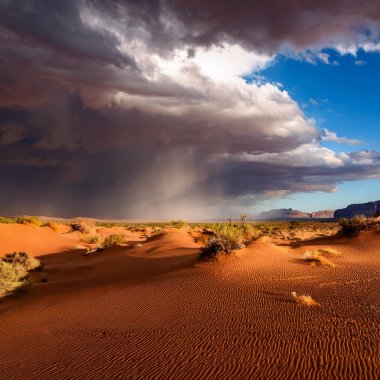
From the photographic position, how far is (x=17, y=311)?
13.5 metres

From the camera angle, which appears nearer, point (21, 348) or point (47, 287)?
point (21, 348)

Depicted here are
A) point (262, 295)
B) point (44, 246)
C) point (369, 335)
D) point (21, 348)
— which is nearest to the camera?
point (369, 335)

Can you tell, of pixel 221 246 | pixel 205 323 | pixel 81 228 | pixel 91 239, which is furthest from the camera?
pixel 81 228

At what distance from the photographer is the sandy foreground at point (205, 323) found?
696 cm

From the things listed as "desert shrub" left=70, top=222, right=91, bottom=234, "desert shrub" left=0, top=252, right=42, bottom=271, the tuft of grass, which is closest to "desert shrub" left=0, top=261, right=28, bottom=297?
"desert shrub" left=0, top=252, right=42, bottom=271

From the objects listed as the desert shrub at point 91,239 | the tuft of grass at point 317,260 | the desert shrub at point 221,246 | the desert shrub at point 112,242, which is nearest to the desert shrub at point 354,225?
the tuft of grass at point 317,260

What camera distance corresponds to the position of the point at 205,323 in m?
9.69

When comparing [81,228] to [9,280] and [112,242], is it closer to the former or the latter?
[112,242]

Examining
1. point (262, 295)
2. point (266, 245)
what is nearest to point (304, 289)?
point (262, 295)

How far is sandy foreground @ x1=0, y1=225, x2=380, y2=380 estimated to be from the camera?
6.96m

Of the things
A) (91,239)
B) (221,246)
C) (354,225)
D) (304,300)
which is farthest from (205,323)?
(91,239)

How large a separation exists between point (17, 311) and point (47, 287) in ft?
16.0

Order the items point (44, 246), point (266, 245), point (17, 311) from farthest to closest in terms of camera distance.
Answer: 1. point (44, 246)
2. point (266, 245)
3. point (17, 311)

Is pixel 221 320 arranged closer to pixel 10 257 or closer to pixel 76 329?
pixel 76 329
